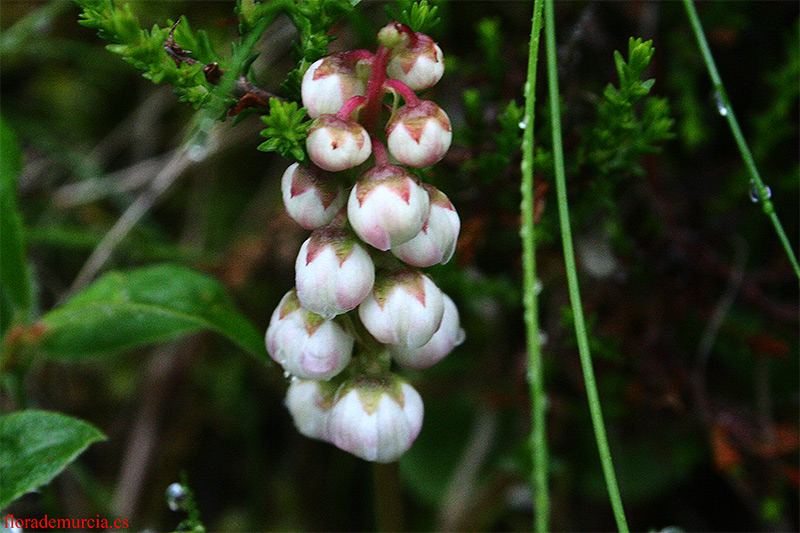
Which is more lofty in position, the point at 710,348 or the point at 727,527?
the point at 710,348

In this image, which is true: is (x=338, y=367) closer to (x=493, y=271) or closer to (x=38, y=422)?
(x=38, y=422)

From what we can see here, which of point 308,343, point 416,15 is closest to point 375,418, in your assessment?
point 308,343

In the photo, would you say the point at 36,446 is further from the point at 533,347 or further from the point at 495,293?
the point at 495,293

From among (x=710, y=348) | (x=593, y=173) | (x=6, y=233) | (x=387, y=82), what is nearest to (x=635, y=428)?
(x=710, y=348)

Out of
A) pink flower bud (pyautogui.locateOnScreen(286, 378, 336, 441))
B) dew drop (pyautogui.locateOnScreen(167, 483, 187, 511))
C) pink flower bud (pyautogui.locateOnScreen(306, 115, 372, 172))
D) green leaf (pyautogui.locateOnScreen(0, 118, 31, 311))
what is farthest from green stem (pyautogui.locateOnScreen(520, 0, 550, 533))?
green leaf (pyautogui.locateOnScreen(0, 118, 31, 311))

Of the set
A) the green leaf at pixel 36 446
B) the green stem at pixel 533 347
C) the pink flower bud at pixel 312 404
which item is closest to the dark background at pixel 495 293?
the pink flower bud at pixel 312 404

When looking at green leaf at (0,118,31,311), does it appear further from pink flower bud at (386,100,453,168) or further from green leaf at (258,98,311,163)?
pink flower bud at (386,100,453,168)
